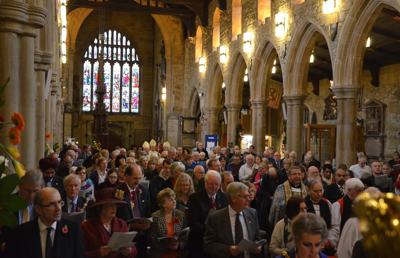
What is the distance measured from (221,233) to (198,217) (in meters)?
0.73

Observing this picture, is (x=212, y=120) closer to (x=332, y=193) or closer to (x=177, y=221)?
(x=332, y=193)

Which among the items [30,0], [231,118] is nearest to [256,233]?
[30,0]

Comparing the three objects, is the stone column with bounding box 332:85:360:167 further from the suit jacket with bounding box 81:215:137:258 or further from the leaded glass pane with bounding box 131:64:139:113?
the leaded glass pane with bounding box 131:64:139:113

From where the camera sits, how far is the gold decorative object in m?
0.91

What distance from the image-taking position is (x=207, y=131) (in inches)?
914

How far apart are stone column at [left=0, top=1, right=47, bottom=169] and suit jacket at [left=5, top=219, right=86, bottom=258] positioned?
2.27m

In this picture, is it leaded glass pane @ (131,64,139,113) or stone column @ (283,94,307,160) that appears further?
leaded glass pane @ (131,64,139,113)

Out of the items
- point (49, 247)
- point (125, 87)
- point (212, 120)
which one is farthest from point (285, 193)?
point (125, 87)

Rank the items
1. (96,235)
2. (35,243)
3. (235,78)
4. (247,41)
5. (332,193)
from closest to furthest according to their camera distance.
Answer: (35,243), (96,235), (332,193), (247,41), (235,78)

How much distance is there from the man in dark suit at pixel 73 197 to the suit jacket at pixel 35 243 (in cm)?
178

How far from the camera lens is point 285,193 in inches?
221

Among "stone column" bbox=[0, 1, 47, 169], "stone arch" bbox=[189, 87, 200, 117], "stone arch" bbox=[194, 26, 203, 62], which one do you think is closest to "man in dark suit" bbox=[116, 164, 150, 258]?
"stone column" bbox=[0, 1, 47, 169]

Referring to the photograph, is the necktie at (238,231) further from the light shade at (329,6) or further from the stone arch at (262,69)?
the stone arch at (262,69)

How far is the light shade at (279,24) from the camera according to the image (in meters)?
15.1
